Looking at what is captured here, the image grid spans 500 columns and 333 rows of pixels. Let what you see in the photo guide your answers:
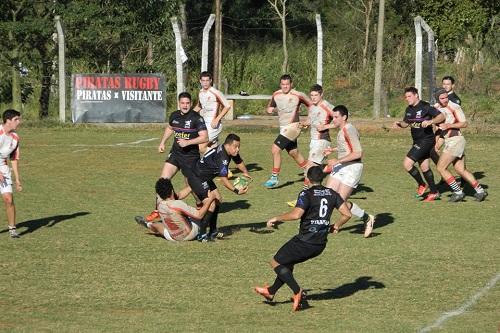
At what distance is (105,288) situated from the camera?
12594 mm

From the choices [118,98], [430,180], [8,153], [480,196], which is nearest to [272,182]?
[430,180]

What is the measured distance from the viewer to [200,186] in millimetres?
15664

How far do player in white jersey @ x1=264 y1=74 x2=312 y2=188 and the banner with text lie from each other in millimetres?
10931

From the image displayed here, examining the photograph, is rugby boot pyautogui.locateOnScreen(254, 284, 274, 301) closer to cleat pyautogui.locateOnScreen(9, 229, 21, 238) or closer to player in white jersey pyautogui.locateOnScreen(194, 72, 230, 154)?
cleat pyautogui.locateOnScreen(9, 229, 21, 238)

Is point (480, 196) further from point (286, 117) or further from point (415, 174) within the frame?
point (286, 117)

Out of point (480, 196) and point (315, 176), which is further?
point (480, 196)

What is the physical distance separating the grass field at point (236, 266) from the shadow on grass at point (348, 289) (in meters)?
0.02

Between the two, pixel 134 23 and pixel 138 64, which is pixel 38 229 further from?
pixel 134 23

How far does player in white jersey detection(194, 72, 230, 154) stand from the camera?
20562 mm

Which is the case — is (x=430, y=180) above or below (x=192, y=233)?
above

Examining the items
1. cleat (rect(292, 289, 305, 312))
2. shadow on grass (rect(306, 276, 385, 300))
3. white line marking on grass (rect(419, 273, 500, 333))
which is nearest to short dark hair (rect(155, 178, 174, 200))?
shadow on grass (rect(306, 276, 385, 300))

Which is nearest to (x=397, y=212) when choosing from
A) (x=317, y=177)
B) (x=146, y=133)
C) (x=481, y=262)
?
(x=481, y=262)

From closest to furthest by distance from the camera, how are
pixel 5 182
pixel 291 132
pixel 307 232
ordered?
pixel 307 232
pixel 5 182
pixel 291 132

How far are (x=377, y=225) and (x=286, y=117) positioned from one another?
4279 mm
